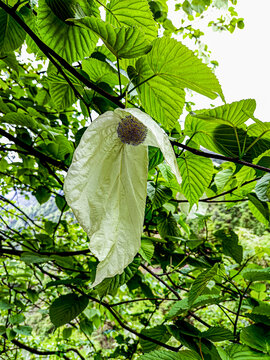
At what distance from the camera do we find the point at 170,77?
15.0 inches

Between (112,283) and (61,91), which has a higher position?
(61,91)

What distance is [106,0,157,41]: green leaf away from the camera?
1.39 feet

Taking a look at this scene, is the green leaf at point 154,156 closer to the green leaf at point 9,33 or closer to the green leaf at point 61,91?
the green leaf at point 61,91

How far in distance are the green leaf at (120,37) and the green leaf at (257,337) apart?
0.58m

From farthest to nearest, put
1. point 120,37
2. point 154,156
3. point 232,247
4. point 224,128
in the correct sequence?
point 232,247 < point 154,156 < point 224,128 < point 120,37

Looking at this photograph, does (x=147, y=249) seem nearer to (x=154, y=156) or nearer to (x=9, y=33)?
(x=154, y=156)

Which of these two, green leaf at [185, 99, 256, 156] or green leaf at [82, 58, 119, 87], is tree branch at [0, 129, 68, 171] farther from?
green leaf at [185, 99, 256, 156]

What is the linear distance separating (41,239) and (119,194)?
96 centimetres

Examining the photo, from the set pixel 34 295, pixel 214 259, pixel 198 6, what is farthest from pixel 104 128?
pixel 34 295

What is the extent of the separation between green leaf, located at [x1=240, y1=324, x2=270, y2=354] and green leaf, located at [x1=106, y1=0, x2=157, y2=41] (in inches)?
24.6

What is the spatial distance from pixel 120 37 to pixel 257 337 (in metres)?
0.63

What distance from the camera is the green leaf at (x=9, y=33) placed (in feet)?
1.85

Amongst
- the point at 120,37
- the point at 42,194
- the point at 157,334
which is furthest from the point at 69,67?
the point at 42,194

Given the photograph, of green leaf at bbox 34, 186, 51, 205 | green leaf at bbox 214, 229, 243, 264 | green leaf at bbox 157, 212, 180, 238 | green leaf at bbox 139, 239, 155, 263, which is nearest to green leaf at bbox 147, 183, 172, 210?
green leaf at bbox 139, 239, 155, 263
